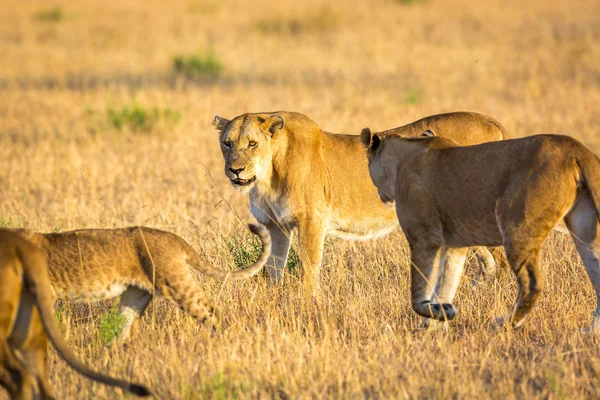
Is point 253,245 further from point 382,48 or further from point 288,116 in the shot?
point 382,48

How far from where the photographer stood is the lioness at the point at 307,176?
6.56m

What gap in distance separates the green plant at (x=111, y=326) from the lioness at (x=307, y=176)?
143 centimetres

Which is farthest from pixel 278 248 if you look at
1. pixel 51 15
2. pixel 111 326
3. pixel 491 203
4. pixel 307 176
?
pixel 51 15

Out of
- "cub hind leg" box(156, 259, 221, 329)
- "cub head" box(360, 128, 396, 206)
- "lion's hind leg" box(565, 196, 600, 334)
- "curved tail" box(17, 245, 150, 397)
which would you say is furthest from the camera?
"cub head" box(360, 128, 396, 206)

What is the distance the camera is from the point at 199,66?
17.4m

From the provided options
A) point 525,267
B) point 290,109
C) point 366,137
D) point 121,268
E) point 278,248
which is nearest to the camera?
point 525,267

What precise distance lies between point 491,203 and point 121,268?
7.03 ft

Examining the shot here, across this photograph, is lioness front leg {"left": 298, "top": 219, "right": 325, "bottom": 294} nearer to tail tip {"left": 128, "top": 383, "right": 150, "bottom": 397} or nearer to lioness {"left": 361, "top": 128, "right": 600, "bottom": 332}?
lioness {"left": 361, "top": 128, "right": 600, "bottom": 332}

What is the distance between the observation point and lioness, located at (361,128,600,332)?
15.9ft

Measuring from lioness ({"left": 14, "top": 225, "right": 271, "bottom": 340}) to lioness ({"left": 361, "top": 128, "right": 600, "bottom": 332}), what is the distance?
0.98 meters

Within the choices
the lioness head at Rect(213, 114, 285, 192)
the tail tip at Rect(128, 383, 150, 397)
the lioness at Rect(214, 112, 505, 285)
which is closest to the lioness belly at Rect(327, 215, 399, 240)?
the lioness at Rect(214, 112, 505, 285)

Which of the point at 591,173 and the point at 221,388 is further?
the point at 591,173

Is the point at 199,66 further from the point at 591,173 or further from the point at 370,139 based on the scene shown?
the point at 591,173

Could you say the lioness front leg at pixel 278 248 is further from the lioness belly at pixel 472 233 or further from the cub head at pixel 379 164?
the lioness belly at pixel 472 233
